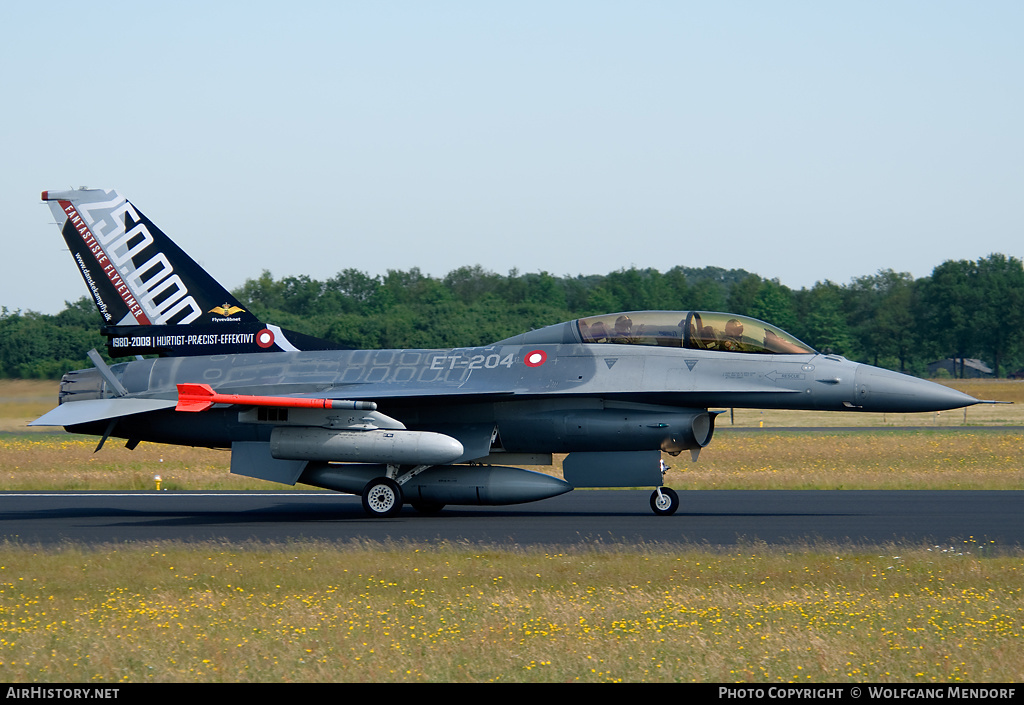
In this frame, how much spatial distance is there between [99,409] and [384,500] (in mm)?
4780

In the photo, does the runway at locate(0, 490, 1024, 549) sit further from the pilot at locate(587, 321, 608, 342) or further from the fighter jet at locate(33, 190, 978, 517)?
the pilot at locate(587, 321, 608, 342)

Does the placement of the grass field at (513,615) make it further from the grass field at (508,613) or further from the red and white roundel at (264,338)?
the red and white roundel at (264,338)

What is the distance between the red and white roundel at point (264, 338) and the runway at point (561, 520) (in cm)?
285

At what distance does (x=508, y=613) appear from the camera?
859cm

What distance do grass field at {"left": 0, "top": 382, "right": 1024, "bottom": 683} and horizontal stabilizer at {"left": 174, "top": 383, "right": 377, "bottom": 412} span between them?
308cm

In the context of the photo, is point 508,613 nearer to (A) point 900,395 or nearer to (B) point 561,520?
(B) point 561,520

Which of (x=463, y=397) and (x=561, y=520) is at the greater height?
(x=463, y=397)

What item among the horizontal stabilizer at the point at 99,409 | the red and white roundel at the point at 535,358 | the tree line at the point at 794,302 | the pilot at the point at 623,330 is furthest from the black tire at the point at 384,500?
the tree line at the point at 794,302

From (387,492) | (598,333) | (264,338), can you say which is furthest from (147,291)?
(598,333)

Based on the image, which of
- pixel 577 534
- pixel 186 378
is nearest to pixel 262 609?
pixel 577 534

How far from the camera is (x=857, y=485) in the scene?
21281 mm

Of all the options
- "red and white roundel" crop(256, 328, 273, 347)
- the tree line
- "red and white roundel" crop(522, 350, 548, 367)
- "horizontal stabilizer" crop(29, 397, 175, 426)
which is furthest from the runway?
the tree line

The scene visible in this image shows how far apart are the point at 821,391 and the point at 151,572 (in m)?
9.47
